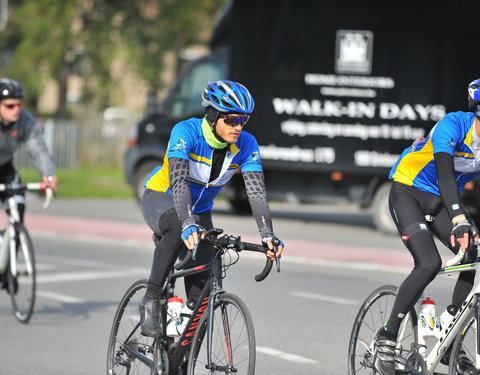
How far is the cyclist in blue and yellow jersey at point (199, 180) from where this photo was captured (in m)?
4.91

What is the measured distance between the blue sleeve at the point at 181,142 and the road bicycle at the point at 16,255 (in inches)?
118

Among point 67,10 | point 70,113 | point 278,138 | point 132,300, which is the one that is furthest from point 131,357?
point 70,113

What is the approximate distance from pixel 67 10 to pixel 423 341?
25.6 metres

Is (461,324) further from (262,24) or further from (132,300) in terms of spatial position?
(262,24)

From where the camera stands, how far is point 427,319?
5145 mm

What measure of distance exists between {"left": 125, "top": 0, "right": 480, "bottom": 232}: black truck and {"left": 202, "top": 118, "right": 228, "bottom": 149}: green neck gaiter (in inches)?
366

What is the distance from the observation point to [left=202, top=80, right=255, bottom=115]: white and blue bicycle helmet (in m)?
4.89

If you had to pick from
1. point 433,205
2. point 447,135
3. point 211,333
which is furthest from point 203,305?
point 447,135

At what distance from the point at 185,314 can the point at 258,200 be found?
0.74 metres

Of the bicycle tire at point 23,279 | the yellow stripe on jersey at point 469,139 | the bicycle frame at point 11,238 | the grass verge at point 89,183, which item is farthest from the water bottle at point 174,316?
the grass verge at point 89,183

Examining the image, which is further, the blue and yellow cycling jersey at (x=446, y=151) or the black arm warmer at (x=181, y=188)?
the blue and yellow cycling jersey at (x=446, y=151)

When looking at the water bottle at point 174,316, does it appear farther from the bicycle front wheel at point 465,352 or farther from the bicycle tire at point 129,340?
the bicycle front wheel at point 465,352

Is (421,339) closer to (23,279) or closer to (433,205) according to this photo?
(433,205)

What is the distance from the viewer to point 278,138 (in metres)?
15.1
